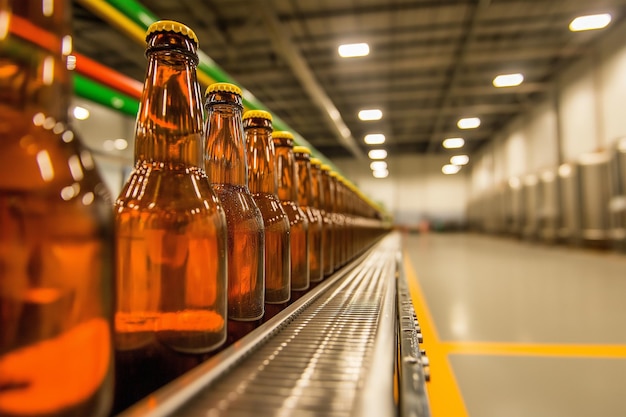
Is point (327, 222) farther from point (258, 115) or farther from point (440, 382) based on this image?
point (440, 382)

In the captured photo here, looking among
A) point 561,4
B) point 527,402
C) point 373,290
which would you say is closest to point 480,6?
point 561,4

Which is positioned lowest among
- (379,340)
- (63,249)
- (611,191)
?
(379,340)

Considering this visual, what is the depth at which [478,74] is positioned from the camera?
36.8 ft

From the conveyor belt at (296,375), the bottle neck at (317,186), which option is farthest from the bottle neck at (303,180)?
the conveyor belt at (296,375)

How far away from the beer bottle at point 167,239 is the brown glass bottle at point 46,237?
130mm

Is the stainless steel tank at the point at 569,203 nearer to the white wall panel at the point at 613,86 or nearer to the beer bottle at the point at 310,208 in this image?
the white wall panel at the point at 613,86

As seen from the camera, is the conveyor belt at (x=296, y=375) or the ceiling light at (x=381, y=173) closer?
the conveyor belt at (x=296, y=375)

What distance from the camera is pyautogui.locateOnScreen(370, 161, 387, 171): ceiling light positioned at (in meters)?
22.8

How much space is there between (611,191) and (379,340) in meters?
9.80

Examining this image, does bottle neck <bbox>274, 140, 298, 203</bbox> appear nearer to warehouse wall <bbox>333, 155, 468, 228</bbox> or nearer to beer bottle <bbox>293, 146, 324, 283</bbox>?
beer bottle <bbox>293, 146, 324, 283</bbox>

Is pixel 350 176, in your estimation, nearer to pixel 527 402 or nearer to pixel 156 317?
pixel 527 402

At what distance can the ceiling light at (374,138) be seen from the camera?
18017mm

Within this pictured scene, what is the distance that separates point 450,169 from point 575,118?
12643mm

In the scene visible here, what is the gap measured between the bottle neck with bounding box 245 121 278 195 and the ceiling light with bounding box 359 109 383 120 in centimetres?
1381
